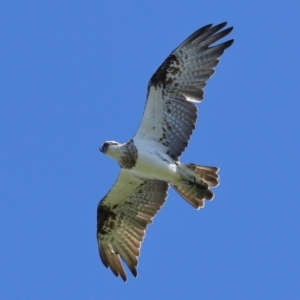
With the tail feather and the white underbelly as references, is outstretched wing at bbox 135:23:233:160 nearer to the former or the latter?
the white underbelly

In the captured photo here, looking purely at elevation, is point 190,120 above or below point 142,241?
above

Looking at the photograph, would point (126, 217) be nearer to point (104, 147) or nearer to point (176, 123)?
point (104, 147)

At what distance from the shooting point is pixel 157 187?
19.3 metres

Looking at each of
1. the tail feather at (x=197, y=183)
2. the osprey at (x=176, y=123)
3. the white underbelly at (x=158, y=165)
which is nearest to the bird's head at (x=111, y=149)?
the osprey at (x=176, y=123)

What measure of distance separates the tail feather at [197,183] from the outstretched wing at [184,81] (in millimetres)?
407

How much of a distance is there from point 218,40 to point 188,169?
2328mm

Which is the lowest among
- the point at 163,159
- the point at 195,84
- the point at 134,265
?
the point at 134,265

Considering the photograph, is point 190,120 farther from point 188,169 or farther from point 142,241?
point 142,241

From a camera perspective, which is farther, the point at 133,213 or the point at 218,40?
the point at 133,213

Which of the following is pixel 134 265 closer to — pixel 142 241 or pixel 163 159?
pixel 142 241

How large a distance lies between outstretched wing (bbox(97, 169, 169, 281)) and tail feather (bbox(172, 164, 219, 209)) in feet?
2.85

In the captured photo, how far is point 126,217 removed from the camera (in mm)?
19688

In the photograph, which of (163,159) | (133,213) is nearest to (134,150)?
(163,159)

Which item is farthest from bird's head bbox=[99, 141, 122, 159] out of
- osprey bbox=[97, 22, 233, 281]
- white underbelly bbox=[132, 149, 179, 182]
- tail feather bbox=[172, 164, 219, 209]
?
tail feather bbox=[172, 164, 219, 209]
